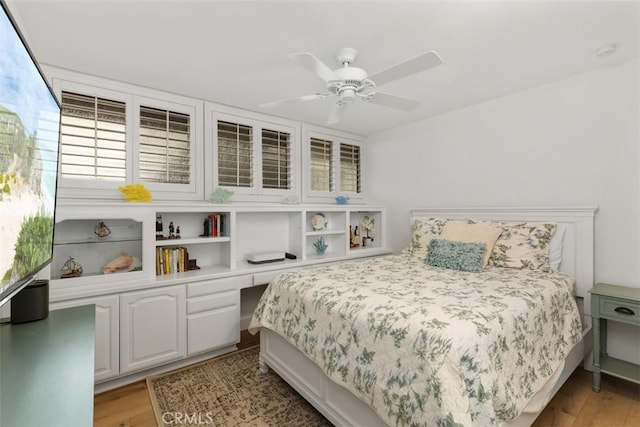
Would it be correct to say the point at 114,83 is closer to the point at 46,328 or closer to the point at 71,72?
the point at 71,72

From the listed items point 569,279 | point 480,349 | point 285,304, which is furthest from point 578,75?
point 285,304

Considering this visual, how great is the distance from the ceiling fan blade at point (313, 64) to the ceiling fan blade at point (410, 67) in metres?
0.25

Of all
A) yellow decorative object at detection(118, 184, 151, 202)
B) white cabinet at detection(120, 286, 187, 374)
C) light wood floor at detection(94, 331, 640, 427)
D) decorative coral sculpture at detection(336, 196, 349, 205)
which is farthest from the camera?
decorative coral sculpture at detection(336, 196, 349, 205)

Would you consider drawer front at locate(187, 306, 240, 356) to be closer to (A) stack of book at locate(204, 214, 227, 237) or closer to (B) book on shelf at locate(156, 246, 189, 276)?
(B) book on shelf at locate(156, 246, 189, 276)

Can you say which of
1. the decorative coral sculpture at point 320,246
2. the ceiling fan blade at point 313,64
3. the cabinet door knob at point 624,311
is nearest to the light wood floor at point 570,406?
the cabinet door knob at point 624,311

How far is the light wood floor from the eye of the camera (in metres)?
1.85

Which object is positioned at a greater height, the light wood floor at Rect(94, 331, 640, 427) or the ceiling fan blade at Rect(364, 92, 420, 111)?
the ceiling fan blade at Rect(364, 92, 420, 111)

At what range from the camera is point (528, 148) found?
2.80 m

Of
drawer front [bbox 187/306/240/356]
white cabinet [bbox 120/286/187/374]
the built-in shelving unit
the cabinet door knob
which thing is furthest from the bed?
white cabinet [bbox 120/286/187/374]

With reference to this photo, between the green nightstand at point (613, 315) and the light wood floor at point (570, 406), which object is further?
the green nightstand at point (613, 315)

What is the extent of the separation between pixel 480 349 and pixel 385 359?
411 millimetres

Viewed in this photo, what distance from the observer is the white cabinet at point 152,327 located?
223 cm

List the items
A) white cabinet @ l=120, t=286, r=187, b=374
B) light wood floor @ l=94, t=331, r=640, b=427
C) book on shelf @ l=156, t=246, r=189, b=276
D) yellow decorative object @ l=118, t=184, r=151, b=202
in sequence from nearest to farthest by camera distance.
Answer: light wood floor @ l=94, t=331, r=640, b=427 → white cabinet @ l=120, t=286, r=187, b=374 → yellow decorative object @ l=118, t=184, r=151, b=202 → book on shelf @ l=156, t=246, r=189, b=276

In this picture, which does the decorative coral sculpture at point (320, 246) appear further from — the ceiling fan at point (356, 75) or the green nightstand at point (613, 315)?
the green nightstand at point (613, 315)
